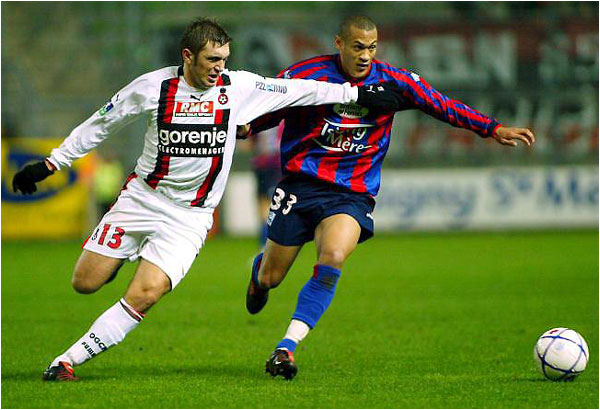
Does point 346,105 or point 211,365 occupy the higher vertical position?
point 346,105

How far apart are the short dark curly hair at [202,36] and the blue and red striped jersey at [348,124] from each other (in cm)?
77

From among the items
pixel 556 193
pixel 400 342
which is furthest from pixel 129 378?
pixel 556 193

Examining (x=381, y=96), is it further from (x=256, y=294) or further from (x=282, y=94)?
(x=256, y=294)

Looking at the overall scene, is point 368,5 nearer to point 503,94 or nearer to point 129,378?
point 503,94

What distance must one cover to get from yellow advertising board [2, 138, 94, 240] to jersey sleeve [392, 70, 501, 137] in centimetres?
1352

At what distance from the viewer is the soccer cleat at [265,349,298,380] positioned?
616 centimetres

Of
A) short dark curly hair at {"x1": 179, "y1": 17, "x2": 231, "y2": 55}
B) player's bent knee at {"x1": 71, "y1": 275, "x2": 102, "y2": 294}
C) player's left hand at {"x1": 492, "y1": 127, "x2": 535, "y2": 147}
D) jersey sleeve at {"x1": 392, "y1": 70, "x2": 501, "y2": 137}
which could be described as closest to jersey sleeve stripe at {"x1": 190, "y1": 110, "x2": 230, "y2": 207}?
short dark curly hair at {"x1": 179, "y1": 17, "x2": 231, "y2": 55}

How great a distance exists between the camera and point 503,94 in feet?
68.4

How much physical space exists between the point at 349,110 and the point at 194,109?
1.03 meters

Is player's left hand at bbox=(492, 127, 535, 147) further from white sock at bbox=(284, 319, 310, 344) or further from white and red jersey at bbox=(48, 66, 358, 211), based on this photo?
white sock at bbox=(284, 319, 310, 344)

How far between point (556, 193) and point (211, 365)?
14405 mm

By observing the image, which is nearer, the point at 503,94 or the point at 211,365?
the point at 211,365

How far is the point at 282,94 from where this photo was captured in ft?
21.8

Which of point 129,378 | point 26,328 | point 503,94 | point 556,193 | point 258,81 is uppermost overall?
point 503,94
